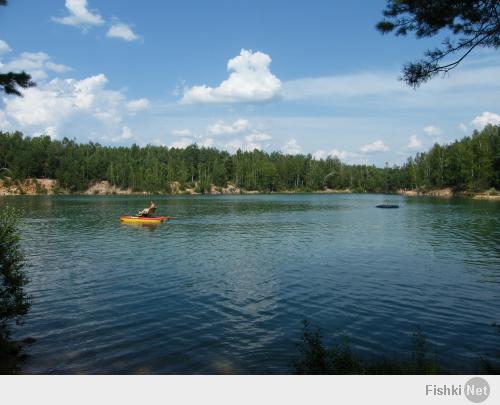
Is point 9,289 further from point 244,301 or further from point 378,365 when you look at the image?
point 378,365

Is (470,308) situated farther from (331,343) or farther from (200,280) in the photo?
(200,280)

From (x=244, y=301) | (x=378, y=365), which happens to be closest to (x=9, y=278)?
(x=244, y=301)

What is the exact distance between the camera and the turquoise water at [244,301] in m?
13.6

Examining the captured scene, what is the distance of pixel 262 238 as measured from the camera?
141 feet

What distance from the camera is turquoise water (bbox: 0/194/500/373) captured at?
44.6 ft

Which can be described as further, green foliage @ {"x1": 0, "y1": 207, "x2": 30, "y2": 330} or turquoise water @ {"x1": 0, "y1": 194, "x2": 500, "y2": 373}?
green foliage @ {"x1": 0, "y1": 207, "x2": 30, "y2": 330}

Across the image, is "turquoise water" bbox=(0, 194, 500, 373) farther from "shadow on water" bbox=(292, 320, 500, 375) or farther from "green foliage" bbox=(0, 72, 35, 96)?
"green foliage" bbox=(0, 72, 35, 96)

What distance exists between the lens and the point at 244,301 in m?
19.8

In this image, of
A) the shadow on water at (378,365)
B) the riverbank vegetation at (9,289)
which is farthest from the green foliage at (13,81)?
the shadow on water at (378,365)

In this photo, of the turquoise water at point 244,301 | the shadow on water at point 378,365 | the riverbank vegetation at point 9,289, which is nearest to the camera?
the shadow on water at point 378,365

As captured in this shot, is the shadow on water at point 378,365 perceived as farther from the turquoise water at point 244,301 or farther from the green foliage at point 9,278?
the green foliage at point 9,278

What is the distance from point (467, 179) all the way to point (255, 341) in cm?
15349

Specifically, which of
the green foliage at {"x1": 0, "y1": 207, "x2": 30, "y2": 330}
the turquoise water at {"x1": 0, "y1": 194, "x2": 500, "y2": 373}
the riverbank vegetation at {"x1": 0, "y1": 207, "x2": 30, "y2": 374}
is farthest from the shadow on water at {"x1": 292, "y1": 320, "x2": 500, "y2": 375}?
the green foliage at {"x1": 0, "y1": 207, "x2": 30, "y2": 330}
